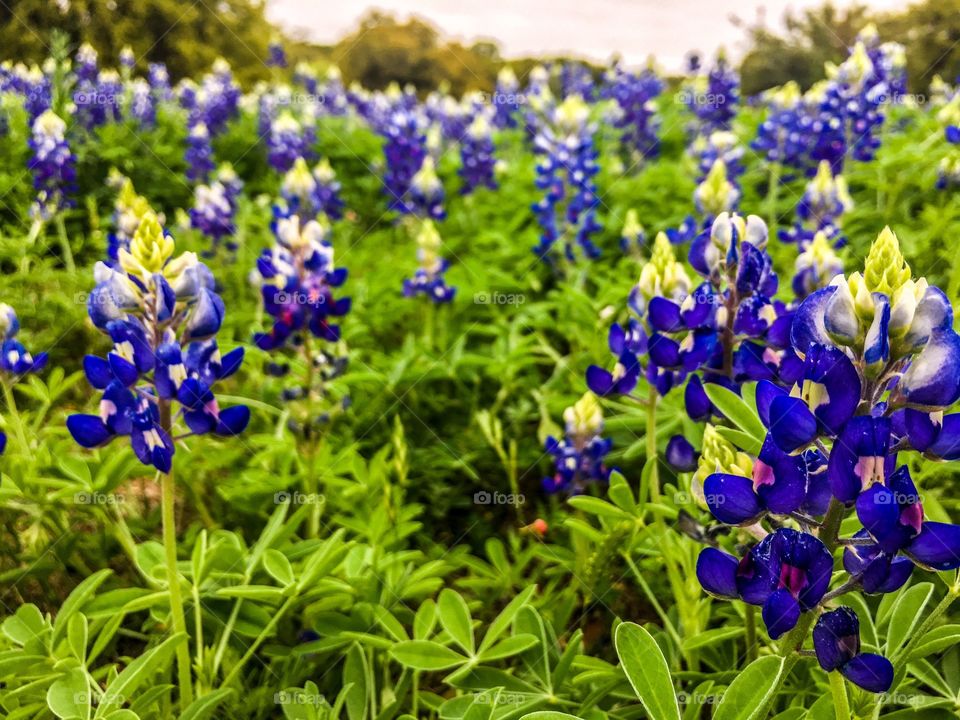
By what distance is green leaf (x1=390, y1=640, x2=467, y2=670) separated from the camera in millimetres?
1539

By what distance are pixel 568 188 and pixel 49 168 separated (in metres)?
2.97

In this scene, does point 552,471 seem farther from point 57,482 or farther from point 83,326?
point 83,326

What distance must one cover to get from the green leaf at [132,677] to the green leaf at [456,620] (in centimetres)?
53

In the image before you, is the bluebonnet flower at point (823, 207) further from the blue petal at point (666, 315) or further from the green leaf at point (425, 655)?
the green leaf at point (425, 655)

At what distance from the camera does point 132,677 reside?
1367 mm

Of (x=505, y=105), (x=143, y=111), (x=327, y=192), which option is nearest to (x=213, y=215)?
(x=327, y=192)

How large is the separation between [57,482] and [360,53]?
26.8 meters

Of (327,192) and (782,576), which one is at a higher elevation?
(327,192)

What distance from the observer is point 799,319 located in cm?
103

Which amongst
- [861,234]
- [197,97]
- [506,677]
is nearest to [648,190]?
[861,234]

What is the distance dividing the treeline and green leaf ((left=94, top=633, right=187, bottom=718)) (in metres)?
7.94

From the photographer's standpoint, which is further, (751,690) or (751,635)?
(751,635)

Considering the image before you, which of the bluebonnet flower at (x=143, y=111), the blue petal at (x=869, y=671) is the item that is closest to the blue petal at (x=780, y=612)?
the blue petal at (x=869, y=671)

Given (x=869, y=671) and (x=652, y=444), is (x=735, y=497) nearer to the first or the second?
(x=869, y=671)
